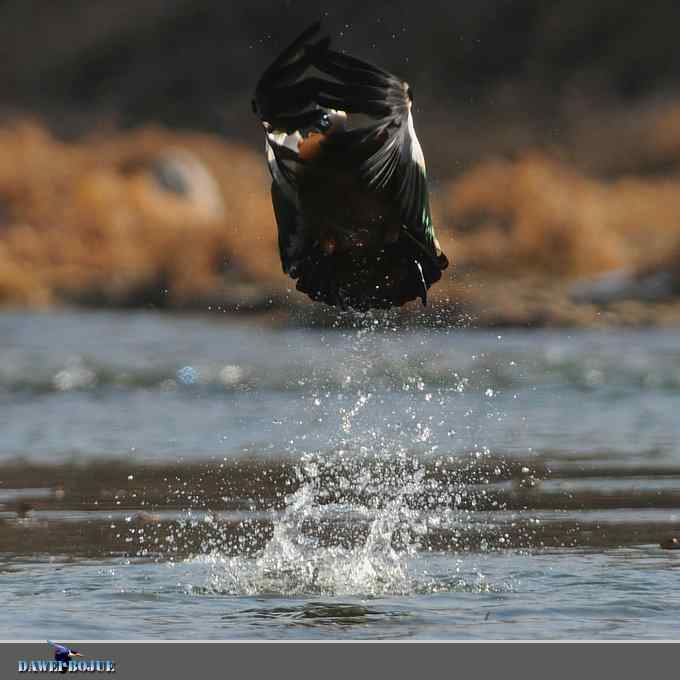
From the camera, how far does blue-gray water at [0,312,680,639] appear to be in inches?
273

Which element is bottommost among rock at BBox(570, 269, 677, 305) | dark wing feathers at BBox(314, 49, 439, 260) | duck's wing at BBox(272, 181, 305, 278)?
duck's wing at BBox(272, 181, 305, 278)

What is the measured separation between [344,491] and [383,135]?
4.15 meters

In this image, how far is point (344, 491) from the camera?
10000 millimetres

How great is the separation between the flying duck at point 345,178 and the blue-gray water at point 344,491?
1255 mm

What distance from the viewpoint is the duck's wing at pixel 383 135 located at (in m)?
5.96

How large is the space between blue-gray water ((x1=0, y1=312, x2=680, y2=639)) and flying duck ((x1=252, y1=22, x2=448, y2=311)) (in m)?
1.26
